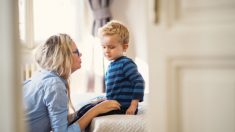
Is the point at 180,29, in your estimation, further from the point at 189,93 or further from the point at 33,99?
the point at 33,99

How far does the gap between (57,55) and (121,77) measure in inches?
16.1

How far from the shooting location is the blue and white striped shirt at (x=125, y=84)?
1.71 metres

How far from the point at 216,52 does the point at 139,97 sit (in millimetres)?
897

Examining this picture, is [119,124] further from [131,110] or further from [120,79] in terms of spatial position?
[120,79]

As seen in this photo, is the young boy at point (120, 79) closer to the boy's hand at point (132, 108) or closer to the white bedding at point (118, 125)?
the boy's hand at point (132, 108)

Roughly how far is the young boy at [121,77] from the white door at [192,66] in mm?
719

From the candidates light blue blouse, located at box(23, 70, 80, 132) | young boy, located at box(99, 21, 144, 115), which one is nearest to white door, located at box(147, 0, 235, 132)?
light blue blouse, located at box(23, 70, 80, 132)

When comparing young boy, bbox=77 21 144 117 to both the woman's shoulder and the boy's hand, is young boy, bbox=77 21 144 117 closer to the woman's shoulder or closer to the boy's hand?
the boy's hand

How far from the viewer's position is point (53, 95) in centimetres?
142

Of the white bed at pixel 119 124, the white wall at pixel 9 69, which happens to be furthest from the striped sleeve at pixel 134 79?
the white wall at pixel 9 69

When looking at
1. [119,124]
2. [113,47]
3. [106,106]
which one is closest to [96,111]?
[106,106]

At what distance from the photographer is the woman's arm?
148 cm

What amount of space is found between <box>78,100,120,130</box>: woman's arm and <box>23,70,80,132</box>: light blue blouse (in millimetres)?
42

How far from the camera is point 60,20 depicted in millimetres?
2930
